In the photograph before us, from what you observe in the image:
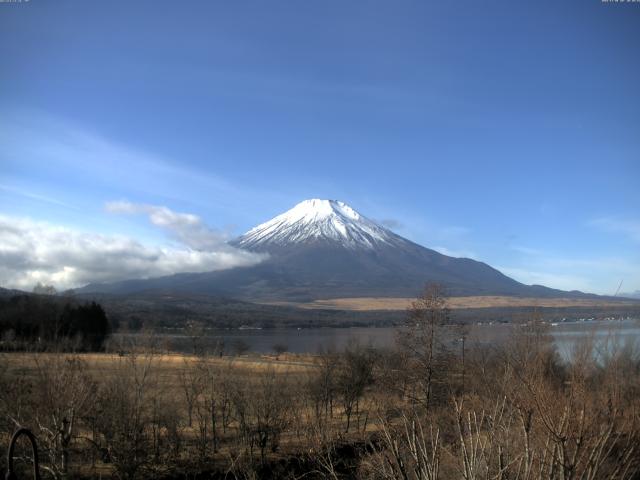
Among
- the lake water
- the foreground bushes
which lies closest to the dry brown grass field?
the foreground bushes

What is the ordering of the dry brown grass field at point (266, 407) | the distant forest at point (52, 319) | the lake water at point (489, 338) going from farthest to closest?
the distant forest at point (52, 319) < the lake water at point (489, 338) < the dry brown grass field at point (266, 407)

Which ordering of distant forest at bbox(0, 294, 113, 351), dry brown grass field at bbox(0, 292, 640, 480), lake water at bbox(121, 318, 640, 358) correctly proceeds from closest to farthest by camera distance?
dry brown grass field at bbox(0, 292, 640, 480) < lake water at bbox(121, 318, 640, 358) < distant forest at bbox(0, 294, 113, 351)

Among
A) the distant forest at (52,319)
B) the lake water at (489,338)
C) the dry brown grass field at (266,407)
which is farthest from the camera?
the distant forest at (52,319)

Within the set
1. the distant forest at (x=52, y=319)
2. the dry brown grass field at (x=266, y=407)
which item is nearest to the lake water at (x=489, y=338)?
the dry brown grass field at (x=266, y=407)

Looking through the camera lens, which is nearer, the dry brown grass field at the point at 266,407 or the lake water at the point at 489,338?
the dry brown grass field at the point at 266,407

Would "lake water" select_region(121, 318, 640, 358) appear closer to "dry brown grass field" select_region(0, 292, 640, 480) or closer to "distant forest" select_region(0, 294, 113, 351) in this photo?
"dry brown grass field" select_region(0, 292, 640, 480)

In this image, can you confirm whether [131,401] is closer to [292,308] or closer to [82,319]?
[82,319]

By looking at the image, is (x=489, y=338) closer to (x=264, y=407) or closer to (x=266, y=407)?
(x=264, y=407)

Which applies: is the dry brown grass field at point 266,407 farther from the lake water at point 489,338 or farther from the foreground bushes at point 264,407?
the lake water at point 489,338

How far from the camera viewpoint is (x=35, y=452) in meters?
3.46

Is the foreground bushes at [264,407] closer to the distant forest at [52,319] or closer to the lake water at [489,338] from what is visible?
the lake water at [489,338]

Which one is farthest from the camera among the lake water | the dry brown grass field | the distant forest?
the distant forest

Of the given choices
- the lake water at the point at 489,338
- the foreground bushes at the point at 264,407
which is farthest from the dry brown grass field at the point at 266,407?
the lake water at the point at 489,338

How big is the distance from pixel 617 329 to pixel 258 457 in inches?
509
